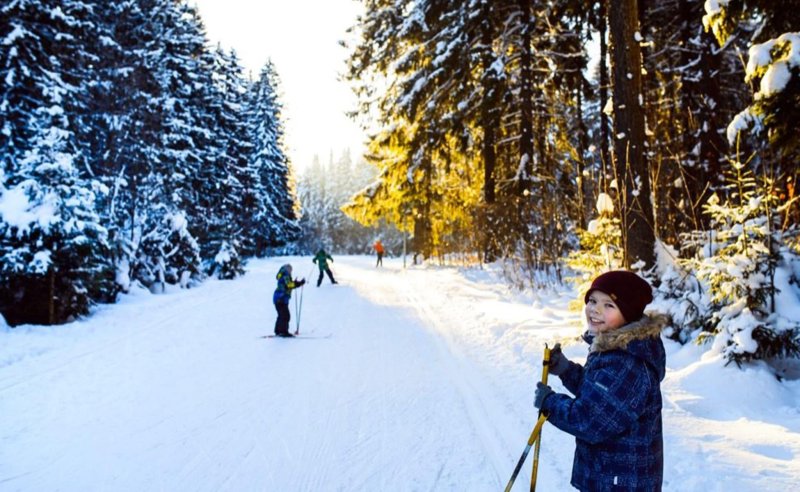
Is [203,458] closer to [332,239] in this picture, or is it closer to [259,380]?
[259,380]

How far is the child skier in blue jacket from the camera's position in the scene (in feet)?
6.88

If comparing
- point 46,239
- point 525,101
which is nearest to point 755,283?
point 525,101

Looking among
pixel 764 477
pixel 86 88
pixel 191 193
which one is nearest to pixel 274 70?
pixel 191 193

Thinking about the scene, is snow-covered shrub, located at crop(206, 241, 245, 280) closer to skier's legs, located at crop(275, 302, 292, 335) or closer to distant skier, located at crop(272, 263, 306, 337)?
distant skier, located at crop(272, 263, 306, 337)

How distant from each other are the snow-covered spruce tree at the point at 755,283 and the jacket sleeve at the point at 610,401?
157 inches

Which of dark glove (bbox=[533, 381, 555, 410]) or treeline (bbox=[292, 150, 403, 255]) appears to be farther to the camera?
treeline (bbox=[292, 150, 403, 255])

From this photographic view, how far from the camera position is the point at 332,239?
81062mm

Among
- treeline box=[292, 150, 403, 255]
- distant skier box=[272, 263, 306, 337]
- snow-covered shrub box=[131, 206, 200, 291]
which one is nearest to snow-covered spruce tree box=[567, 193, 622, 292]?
distant skier box=[272, 263, 306, 337]

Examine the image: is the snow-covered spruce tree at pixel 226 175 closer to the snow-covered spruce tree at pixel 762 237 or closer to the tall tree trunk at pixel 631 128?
the tall tree trunk at pixel 631 128

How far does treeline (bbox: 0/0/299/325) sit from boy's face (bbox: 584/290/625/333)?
10.7 m

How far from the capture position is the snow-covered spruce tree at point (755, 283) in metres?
5.13

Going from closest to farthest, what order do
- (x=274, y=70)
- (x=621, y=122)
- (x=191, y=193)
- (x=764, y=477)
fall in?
(x=764, y=477), (x=621, y=122), (x=191, y=193), (x=274, y=70)

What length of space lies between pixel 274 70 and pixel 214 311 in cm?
4058

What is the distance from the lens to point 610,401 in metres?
2.08
